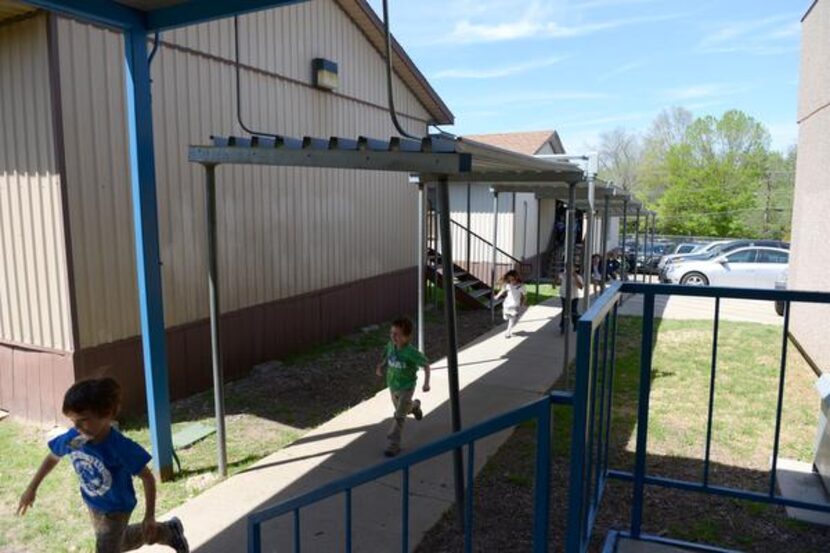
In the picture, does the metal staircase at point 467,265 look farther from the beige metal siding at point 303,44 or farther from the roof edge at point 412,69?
the beige metal siding at point 303,44

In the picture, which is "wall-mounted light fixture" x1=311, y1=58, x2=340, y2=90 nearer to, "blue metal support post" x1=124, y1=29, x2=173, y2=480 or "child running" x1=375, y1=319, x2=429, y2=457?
"blue metal support post" x1=124, y1=29, x2=173, y2=480

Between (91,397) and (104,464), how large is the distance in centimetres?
37

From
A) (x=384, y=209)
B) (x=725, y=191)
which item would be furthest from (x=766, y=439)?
(x=725, y=191)

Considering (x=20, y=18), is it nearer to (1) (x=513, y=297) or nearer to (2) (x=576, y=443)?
(2) (x=576, y=443)

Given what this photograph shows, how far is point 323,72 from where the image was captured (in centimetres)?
920

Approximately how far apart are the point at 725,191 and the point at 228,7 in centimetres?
4803

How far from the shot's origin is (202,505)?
4.20 m

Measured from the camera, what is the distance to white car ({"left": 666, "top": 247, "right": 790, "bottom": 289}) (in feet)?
51.6

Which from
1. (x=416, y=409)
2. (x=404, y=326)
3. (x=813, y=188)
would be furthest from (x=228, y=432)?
(x=813, y=188)

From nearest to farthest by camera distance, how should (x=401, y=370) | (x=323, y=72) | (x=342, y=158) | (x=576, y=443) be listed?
(x=576, y=443)
(x=342, y=158)
(x=401, y=370)
(x=323, y=72)

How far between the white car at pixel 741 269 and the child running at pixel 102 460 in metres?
15.2

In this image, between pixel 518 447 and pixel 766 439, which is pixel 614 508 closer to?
pixel 518 447

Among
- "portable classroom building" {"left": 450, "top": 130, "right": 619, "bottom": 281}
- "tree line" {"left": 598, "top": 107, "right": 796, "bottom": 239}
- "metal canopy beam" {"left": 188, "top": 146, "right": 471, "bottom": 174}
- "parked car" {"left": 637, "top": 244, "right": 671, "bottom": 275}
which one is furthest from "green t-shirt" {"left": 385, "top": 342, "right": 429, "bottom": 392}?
"tree line" {"left": 598, "top": 107, "right": 796, "bottom": 239}

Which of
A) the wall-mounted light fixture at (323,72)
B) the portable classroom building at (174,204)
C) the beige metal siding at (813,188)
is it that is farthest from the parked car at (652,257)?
the wall-mounted light fixture at (323,72)
